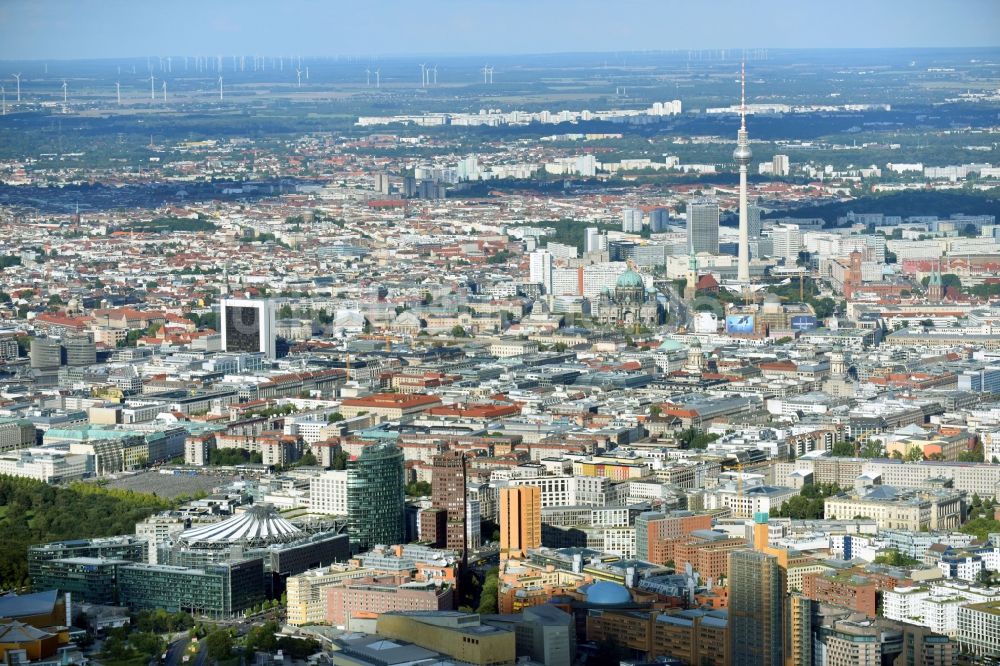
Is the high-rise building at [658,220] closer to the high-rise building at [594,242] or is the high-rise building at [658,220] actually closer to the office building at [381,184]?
the high-rise building at [594,242]

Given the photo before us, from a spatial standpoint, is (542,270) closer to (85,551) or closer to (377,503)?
(377,503)

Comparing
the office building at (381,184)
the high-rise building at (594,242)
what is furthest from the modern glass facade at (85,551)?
the office building at (381,184)

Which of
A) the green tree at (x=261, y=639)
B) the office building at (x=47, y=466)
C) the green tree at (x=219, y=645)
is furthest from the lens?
the office building at (x=47, y=466)

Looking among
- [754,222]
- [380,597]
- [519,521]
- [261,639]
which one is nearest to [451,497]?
[519,521]

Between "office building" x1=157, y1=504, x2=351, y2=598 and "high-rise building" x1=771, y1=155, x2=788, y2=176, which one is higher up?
"office building" x1=157, y1=504, x2=351, y2=598

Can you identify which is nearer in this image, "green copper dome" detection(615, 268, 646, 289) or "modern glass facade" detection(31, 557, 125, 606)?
"modern glass facade" detection(31, 557, 125, 606)

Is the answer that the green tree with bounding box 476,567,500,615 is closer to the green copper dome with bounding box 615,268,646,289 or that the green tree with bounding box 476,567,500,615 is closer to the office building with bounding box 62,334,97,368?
the office building with bounding box 62,334,97,368

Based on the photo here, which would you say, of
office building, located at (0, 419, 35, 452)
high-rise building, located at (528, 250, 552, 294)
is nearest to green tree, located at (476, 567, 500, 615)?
office building, located at (0, 419, 35, 452)
